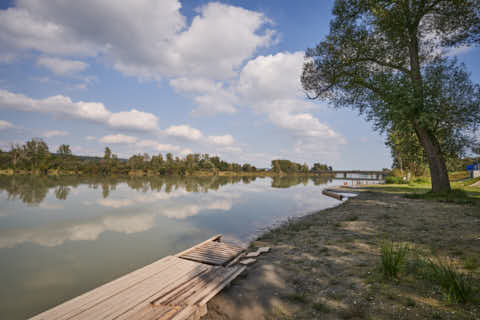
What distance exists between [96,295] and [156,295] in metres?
1.11

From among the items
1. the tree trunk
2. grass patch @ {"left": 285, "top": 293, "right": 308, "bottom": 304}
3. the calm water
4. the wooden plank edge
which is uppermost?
the tree trunk

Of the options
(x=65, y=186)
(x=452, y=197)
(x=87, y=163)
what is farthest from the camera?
(x=87, y=163)

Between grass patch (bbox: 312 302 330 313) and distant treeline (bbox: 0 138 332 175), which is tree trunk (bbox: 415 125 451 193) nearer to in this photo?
grass patch (bbox: 312 302 330 313)

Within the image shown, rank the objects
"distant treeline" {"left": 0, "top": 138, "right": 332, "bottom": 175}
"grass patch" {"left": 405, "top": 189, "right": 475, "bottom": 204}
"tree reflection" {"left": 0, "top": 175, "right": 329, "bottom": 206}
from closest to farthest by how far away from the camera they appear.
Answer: "grass patch" {"left": 405, "top": 189, "right": 475, "bottom": 204} < "tree reflection" {"left": 0, "top": 175, "right": 329, "bottom": 206} < "distant treeline" {"left": 0, "top": 138, "right": 332, "bottom": 175}

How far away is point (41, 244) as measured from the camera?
9289mm

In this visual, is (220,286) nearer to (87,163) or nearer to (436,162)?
(436,162)

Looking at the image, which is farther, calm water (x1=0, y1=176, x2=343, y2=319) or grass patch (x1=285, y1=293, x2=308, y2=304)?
calm water (x1=0, y1=176, x2=343, y2=319)

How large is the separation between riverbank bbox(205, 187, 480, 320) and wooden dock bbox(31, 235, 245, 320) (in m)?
0.32

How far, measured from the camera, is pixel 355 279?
15.9 ft

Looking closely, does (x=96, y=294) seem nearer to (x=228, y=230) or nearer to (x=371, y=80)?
(x=228, y=230)

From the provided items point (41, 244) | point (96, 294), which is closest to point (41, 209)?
point (41, 244)

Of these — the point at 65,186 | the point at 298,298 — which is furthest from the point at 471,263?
the point at 65,186

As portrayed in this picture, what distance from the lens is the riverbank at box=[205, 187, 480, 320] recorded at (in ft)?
12.1

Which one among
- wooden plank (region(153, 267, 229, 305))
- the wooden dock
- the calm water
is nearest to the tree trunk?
the calm water
